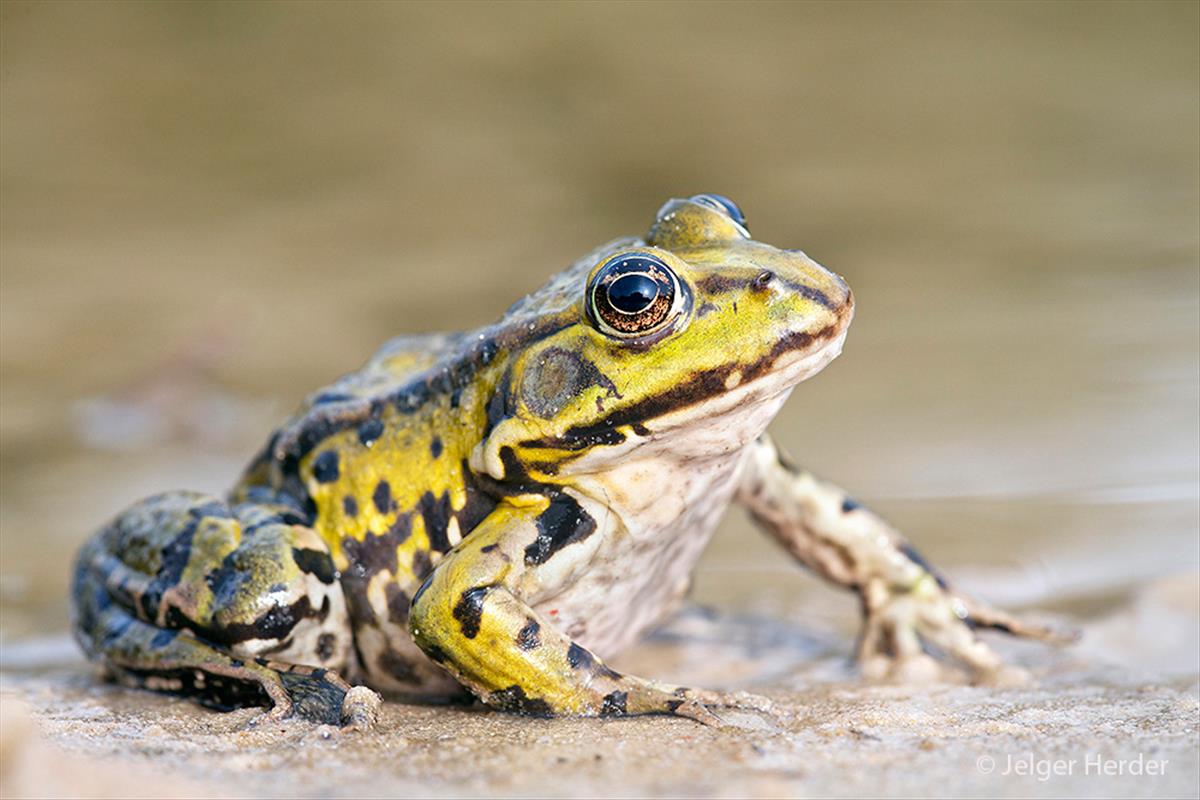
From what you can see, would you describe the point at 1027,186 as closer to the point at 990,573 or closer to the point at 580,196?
the point at 580,196

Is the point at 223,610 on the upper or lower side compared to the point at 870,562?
lower

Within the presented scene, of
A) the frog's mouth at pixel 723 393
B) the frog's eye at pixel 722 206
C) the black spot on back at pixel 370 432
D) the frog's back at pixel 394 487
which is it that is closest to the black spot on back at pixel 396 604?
the frog's back at pixel 394 487

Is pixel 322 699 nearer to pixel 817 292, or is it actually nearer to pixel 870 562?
pixel 817 292

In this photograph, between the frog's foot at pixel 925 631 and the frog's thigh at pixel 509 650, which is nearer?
the frog's thigh at pixel 509 650

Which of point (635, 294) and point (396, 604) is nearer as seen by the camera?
point (635, 294)

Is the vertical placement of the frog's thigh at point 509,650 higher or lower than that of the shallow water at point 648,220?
lower

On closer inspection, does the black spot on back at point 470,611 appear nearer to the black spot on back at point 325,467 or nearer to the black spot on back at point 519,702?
the black spot on back at point 519,702

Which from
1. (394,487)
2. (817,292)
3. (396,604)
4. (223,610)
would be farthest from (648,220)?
(223,610)

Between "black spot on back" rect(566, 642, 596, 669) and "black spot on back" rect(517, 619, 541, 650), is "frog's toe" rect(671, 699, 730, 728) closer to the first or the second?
"black spot on back" rect(566, 642, 596, 669)
